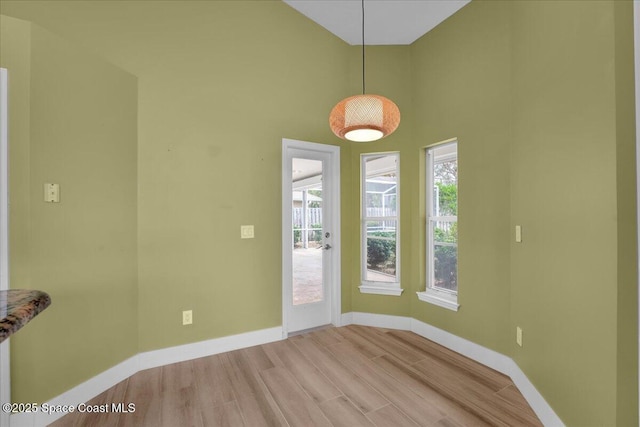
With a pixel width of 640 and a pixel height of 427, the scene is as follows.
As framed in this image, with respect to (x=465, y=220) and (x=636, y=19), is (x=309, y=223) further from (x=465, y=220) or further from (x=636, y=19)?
(x=636, y=19)

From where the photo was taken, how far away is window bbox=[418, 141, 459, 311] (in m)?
2.92

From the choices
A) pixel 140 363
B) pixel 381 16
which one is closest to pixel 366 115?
pixel 381 16

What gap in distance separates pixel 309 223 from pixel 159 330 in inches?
68.3

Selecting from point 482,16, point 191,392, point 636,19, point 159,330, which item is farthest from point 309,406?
point 482,16

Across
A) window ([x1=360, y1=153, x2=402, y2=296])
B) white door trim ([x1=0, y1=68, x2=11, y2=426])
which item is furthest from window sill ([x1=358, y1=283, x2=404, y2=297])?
white door trim ([x1=0, y1=68, x2=11, y2=426])

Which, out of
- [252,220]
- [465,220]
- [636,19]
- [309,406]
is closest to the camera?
[636,19]

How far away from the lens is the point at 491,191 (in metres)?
2.47

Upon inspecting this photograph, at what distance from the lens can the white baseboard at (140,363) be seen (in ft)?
5.84

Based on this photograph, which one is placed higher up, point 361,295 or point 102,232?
point 102,232

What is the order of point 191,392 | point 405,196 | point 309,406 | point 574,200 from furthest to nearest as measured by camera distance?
1. point 405,196
2. point 191,392
3. point 309,406
4. point 574,200

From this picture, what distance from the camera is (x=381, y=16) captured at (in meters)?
2.96

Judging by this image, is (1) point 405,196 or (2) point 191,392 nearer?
(2) point 191,392

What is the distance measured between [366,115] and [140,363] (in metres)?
2.65

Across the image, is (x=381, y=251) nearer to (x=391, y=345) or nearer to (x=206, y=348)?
(x=391, y=345)
